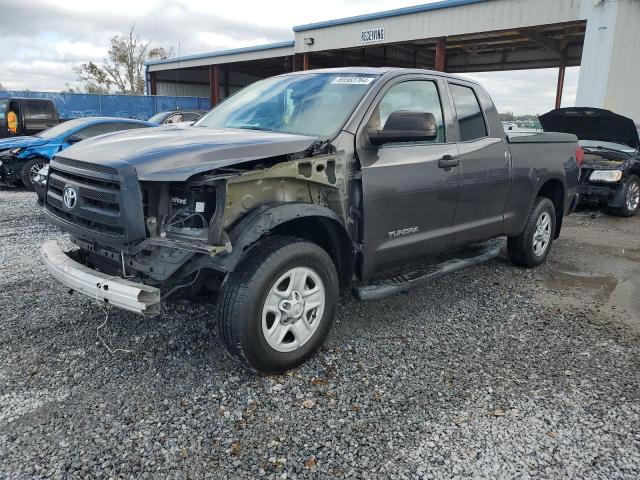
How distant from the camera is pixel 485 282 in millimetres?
5254

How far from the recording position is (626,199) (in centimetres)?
916

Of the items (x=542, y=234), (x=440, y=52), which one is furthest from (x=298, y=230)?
(x=440, y=52)

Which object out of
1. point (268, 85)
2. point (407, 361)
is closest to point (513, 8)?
point (268, 85)

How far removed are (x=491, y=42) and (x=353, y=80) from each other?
21149 mm

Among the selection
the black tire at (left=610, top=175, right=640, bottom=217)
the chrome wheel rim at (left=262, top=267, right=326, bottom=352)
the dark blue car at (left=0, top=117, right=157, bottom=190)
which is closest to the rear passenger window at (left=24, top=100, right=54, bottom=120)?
the dark blue car at (left=0, top=117, right=157, bottom=190)

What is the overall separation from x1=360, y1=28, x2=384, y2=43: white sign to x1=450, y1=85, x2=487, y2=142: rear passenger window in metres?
15.5

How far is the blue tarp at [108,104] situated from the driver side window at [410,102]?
24.5 meters

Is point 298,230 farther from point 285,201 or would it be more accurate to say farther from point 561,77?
point 561,77

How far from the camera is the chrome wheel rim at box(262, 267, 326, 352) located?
307cm

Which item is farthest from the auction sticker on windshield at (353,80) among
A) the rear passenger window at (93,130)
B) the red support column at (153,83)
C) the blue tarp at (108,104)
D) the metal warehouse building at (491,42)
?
the red support column at (153,83)

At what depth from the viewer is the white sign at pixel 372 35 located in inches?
746

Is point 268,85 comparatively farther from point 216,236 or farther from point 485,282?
point 485,282

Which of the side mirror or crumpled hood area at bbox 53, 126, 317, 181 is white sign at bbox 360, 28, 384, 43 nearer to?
the side mirror

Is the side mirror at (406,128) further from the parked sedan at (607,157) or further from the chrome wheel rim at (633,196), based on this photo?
the chrome wheel rim at (633,196)
